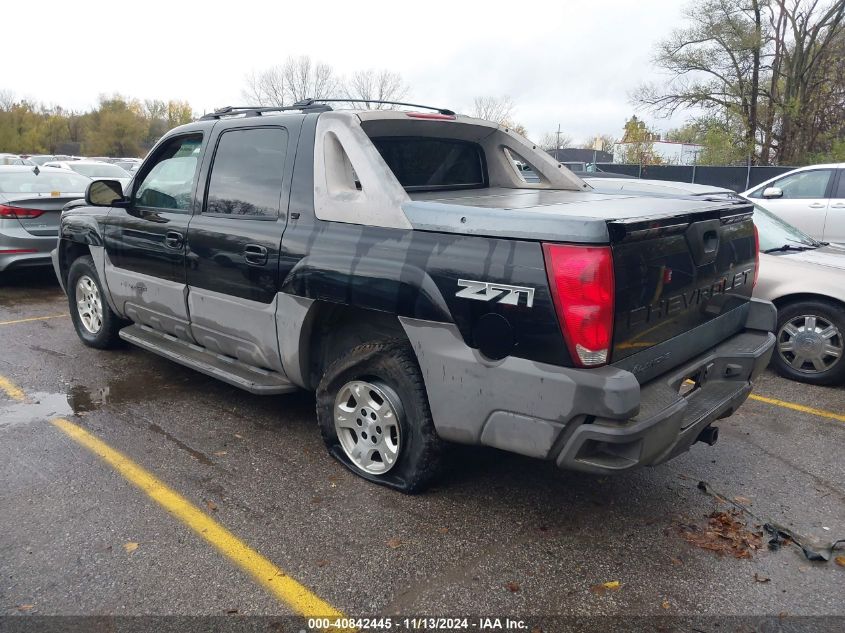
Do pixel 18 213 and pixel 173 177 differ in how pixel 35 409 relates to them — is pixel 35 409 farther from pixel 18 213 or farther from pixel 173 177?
pixel 18 213

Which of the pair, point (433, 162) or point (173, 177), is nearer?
point (433, 162)

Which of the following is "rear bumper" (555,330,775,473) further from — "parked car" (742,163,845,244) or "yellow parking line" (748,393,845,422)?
"parked car" (742,163,845,244)

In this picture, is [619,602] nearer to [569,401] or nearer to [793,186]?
[569,401]

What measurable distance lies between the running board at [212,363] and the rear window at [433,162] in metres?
1.43

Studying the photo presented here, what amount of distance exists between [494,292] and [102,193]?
379 centimetres

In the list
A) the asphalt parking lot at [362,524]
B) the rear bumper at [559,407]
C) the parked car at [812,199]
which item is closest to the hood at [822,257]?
the asphalt parking lot at [362,524]

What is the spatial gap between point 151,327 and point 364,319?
2.29m

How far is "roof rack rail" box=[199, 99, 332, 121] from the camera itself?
395 centimetres

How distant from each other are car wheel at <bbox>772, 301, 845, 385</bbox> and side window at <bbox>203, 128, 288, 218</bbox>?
167 inches

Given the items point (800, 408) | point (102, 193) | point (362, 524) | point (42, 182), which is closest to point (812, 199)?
point (800, 408)

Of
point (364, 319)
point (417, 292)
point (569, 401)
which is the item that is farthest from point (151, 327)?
point (569, 401)

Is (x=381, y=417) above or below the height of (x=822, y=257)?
below

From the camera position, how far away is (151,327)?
5.15 metres

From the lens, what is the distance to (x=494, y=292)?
2844 mm
